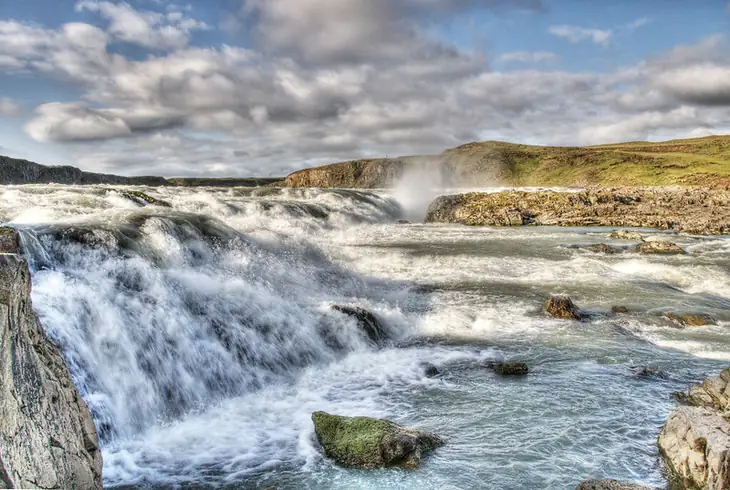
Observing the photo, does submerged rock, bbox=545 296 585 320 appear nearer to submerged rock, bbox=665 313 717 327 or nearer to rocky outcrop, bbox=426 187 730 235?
submerged rock, bbox=665 313 717 327

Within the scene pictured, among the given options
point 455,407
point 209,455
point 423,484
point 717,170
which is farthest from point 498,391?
point 717,170

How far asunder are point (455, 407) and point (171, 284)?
1045 cm

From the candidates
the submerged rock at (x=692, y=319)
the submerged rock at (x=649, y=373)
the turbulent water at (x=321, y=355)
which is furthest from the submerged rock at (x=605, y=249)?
the submerged rock at (x=649, y=373)

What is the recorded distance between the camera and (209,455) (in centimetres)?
1066

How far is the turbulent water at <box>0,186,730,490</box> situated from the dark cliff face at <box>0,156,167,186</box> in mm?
75683

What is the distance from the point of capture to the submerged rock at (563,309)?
813 inches

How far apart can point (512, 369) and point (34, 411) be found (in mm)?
12638

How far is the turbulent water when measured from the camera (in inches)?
404

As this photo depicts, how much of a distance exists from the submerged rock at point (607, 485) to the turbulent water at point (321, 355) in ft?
2.57

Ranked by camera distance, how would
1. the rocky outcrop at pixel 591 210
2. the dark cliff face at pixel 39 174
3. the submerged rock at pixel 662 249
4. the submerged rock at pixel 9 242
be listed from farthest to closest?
the dark cliff face at pixel 39 174 → the rocky outcrop at pixel 591 210 → the submerged rock at pixel 662 249 → the submerged rock at pixel 9 242

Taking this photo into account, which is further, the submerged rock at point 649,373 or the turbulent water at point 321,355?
the submerged rock at point 649,373

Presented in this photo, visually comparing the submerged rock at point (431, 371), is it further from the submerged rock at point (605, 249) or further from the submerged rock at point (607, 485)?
the submerged rock at point (605, 249)

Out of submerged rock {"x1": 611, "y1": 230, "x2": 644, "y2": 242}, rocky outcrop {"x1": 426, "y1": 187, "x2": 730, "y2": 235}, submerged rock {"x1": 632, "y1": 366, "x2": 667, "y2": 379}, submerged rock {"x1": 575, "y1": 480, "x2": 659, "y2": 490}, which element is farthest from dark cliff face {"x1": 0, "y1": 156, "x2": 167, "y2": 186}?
submerged rock {"x1": 575, "y1": 480, "x2": 659, "y2": 490}

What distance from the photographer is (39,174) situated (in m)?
101
